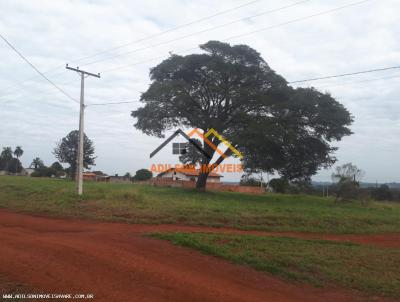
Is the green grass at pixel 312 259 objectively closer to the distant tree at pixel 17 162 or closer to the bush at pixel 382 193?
the bush at pixel 382 193

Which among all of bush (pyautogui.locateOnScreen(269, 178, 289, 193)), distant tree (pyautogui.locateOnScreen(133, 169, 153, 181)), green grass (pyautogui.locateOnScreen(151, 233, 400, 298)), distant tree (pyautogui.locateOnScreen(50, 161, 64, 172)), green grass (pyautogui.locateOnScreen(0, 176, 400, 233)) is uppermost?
distant tree (pyautogui.locateOnScreen(50, 161, 64, 172))

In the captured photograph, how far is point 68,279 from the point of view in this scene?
21.2 feet

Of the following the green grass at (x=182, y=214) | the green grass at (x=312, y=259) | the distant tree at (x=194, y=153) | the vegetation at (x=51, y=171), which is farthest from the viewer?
the vegetation at (x=51, y=171)

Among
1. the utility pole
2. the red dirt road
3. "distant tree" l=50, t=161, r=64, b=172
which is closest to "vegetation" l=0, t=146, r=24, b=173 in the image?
"distant tree" l=50, t=161, r=64, b=172

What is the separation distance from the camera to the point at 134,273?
7098mm

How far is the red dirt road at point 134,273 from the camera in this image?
20.2 ft

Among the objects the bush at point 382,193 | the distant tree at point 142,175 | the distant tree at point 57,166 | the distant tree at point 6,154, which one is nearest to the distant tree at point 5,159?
the distant tree at point 6,154

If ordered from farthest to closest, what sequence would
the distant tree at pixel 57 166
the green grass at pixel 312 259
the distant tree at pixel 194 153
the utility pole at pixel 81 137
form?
the distant tree at pixel 57 166, the distant tree at pixel 194 153, the utility pole at pixel 81 137, the green grass at pixel 312 259

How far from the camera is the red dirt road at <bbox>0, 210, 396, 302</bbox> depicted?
6156 millimetres

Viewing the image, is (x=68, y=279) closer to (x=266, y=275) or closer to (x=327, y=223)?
(x=266, y=275)

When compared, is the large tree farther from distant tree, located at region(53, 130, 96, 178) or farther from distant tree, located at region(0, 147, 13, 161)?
distant tree, located at region(0, 147, 13, 161)

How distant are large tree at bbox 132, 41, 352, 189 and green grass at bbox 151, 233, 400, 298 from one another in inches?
632

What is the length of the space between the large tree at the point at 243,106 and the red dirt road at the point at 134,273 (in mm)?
18265

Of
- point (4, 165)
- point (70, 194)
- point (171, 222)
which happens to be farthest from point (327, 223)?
point (4, 165)
